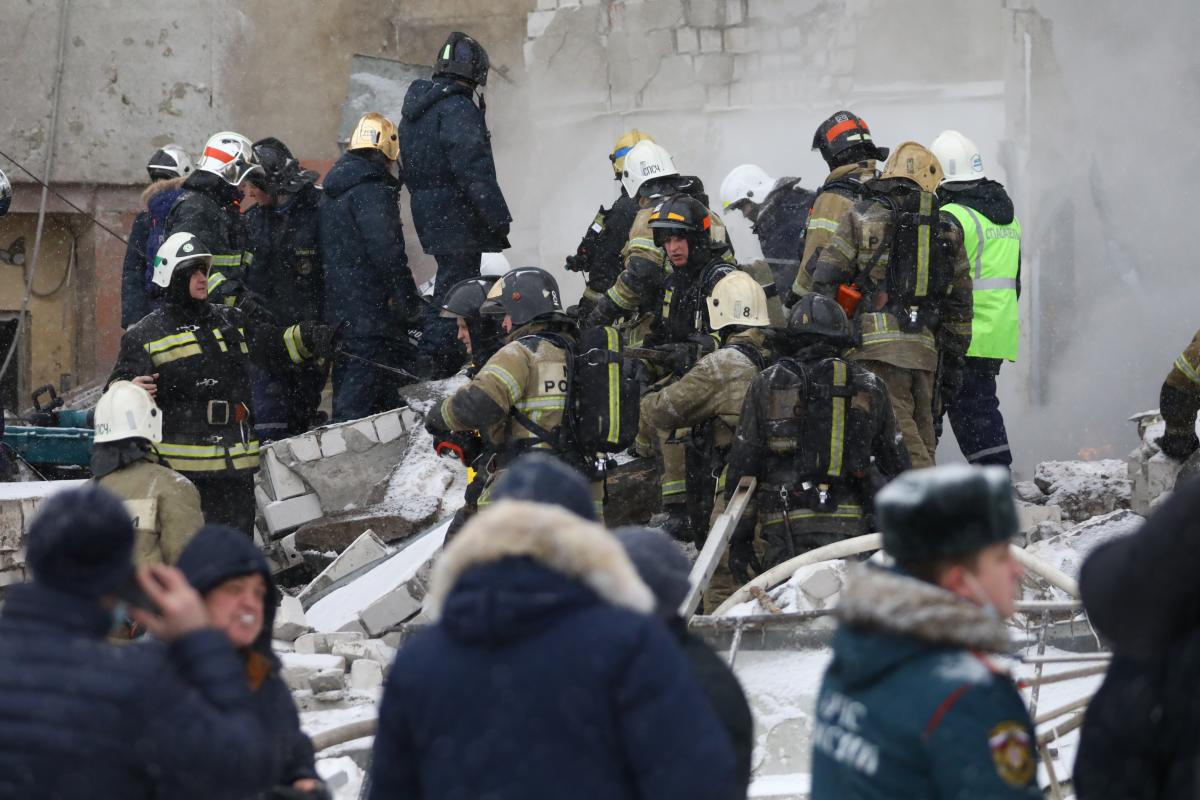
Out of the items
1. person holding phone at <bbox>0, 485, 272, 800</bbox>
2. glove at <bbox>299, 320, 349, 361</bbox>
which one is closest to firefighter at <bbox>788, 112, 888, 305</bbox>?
glove at <bbox>299, 320, 349, 361</bbox>

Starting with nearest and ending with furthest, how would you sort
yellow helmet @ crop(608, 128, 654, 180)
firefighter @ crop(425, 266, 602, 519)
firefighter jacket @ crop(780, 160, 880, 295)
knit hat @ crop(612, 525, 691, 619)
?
knit hat @ crop(612, 525, 691, 619) → firefighter @ crop(425, 266, 602, 519) → firefighter jacket @ crop(780, 160, 880, 295) → yellow helmet @ crop(608, 128, 654, 180)

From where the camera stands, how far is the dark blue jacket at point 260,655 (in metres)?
3.24

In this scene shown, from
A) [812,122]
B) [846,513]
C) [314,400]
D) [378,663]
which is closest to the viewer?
[378,663]

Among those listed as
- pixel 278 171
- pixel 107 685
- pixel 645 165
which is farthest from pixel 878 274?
pixel 107 685

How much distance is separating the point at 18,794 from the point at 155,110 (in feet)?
35.0

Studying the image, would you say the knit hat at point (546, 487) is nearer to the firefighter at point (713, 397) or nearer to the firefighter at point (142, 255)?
the firefighter at point (713, 397)

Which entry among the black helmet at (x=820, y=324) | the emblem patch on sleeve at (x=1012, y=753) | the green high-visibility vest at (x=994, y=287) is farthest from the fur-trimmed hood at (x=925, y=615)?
the green high-visibility vest at (x=994, y=287)

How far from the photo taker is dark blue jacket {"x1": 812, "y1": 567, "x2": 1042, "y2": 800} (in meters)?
2.50

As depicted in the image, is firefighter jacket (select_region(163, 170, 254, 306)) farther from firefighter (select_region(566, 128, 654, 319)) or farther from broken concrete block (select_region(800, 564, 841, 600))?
broken concrete block (select_region(800, 564, 841, 600))

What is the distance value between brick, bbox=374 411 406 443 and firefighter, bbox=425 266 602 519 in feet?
7.54

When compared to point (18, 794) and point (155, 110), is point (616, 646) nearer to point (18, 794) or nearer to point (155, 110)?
point (18, 794)

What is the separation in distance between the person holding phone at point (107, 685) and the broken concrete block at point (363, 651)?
11.1 feet

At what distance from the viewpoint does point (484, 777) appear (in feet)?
8.77

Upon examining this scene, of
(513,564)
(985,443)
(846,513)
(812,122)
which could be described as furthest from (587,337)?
(812,122)
